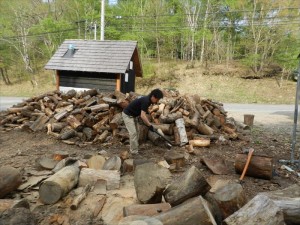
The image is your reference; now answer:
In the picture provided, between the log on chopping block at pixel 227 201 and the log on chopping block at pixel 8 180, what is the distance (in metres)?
3.01

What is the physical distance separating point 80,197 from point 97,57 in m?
11.7

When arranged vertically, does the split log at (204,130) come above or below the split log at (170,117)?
below

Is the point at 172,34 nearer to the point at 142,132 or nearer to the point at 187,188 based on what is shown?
the point at 142,132

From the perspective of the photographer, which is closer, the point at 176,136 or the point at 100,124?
the point at 176,136

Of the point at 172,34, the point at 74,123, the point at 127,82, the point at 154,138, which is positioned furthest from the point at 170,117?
the point at 172,34

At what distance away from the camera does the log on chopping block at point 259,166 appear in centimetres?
509

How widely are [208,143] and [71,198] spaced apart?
4.18 metres

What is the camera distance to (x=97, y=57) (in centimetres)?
1495

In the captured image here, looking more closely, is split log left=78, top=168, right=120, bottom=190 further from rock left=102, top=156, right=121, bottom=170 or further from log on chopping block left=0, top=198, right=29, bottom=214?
log on chopping block left=0, top=198, right=29, bottom=214

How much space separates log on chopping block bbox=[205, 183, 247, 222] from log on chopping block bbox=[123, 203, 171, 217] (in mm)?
608

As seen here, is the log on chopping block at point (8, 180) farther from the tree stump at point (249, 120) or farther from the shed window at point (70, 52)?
the shed window at point (70, 52)

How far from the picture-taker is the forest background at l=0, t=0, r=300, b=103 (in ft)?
88.2

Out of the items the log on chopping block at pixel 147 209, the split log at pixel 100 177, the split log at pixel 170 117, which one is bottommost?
the split log at pixel 100 177

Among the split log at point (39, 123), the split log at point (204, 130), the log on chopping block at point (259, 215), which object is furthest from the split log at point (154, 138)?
the log on chopping block at point (259, 215)
